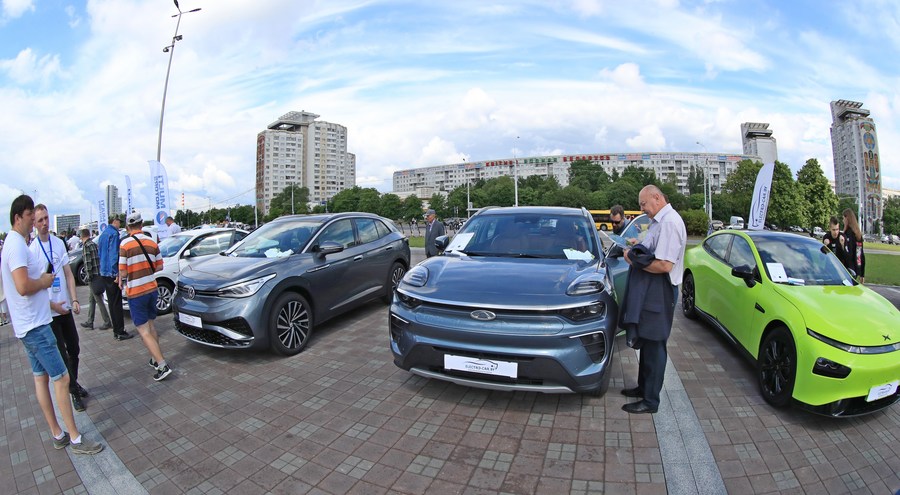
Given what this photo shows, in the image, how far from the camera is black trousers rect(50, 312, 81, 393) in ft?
12.4

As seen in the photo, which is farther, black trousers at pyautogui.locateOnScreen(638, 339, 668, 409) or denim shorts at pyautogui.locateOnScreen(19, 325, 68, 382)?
black trousers at pyautogui.locateOnScreen(638, 339, 668, 409)

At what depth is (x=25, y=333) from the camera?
117 inches

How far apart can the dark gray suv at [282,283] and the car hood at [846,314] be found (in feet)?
16.0

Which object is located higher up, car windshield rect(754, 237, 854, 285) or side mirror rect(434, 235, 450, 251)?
side mirror rect(434, 235, 450, 251)

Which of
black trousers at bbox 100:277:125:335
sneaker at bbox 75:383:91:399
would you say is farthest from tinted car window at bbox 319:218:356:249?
black trousers at bbox 100:277:125:335

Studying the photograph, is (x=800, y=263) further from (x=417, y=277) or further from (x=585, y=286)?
(x=417, y=277)

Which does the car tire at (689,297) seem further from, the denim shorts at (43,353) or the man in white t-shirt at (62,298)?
the man in white t-shirt at (62,298)

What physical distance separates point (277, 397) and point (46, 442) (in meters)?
1.66

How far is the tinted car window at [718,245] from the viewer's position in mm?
5443

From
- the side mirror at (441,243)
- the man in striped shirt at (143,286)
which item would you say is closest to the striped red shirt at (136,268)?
the man in striped shirt at (143,286)

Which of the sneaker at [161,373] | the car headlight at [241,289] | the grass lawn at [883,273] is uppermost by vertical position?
the car headlight at [241,289]

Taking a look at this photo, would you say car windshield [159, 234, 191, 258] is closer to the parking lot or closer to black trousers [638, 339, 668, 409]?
the parking lot

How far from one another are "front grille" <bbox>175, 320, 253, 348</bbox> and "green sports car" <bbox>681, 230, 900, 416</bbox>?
5024 millimetres

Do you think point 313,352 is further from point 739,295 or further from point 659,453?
point 739,295
